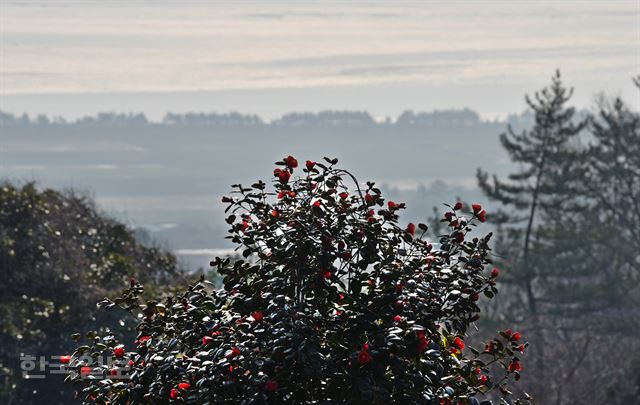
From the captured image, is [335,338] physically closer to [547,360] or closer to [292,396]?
[292,396]

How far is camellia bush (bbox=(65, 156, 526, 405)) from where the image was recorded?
5.33 meters

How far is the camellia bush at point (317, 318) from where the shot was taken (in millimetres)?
5328

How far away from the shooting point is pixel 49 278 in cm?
1427

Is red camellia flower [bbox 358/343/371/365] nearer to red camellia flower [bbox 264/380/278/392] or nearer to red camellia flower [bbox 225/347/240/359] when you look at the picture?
red camellia flower [bbox 264/380/278/392]

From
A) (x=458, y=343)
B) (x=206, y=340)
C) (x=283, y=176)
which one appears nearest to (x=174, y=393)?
(x=206, y=340)

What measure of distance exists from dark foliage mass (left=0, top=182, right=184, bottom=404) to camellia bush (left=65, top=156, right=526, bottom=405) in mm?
7070

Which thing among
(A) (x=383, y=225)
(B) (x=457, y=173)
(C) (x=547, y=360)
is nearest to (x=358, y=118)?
(B) (x=457, y=173)

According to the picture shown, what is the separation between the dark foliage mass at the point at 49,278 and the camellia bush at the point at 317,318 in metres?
7.07

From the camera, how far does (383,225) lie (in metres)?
Result: 6.10

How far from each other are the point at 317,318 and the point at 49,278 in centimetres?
949

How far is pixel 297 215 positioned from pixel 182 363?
1044 mm

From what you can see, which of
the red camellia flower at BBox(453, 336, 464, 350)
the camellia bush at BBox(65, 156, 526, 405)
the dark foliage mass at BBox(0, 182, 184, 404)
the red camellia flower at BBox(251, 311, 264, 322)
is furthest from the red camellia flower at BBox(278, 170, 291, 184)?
the dark foliage mass at BBox(0, 182, 184, 404)

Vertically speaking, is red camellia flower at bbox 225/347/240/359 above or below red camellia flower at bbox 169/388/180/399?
above

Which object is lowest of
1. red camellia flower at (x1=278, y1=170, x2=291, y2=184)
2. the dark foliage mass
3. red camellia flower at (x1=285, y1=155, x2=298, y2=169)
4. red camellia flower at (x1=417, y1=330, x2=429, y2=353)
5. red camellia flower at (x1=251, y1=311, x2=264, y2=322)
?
the dark foliage mass
